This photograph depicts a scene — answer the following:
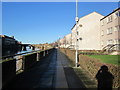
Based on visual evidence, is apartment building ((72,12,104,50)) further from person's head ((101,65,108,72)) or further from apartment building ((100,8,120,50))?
person's head ((101,65,108,72))

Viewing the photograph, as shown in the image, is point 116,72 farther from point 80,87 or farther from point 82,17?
point 82,17

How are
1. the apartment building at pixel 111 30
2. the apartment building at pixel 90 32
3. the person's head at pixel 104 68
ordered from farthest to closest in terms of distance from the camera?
the apartment building at pixel 90 32 → the apartment building at pixel 111 30 → the person's head at pixel 104 68

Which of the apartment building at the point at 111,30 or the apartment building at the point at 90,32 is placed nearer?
the apartment building at the point at 111,30

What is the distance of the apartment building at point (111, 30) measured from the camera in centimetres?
2228

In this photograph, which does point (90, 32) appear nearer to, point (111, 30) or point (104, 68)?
point (111, 30)

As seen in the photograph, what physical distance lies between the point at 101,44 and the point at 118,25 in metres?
9.07

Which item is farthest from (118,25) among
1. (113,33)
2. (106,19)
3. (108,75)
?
(108,75)

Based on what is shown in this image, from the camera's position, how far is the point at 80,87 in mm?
5207

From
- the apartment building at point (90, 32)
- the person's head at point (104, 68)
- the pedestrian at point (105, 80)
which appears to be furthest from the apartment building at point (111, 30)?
the pedestrian at point (105, 80)

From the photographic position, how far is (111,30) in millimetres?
24750

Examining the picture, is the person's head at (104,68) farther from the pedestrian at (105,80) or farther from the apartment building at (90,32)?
the apartment building at (90,32)

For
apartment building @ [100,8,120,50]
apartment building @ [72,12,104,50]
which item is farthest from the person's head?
apartment building @ [72,12,104,50]

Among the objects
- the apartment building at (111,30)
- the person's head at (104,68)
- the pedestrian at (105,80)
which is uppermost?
the apartment building at (111,30)

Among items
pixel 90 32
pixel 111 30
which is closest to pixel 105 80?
pixel 111 30
